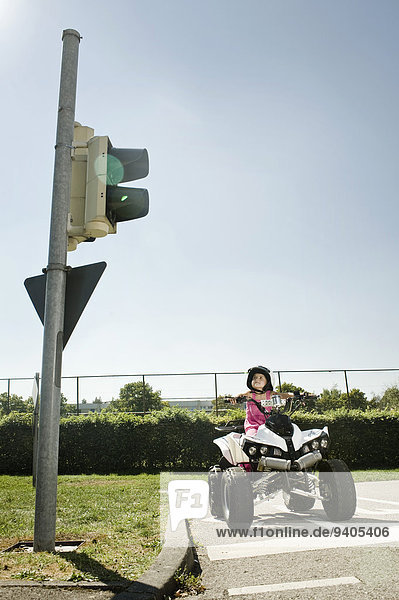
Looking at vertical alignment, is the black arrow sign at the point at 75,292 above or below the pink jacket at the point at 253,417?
above

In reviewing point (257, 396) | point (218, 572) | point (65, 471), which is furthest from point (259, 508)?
point (65, 471)

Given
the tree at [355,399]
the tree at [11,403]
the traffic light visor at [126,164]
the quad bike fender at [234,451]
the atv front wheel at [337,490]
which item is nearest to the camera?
the traffic light visor at [126,164]

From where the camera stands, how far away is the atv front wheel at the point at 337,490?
201 inches

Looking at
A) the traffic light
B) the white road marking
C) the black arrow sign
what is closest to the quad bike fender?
the white road marking

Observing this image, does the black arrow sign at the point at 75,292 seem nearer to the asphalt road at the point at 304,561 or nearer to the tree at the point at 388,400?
the asphalt road at the point at 304,561

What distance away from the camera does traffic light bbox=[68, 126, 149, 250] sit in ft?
13.5

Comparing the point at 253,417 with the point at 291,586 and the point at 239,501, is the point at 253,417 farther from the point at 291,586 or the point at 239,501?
the point at 291,586

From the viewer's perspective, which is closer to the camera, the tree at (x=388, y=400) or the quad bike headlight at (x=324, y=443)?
the quad bike headlight at (x=324, y=443)

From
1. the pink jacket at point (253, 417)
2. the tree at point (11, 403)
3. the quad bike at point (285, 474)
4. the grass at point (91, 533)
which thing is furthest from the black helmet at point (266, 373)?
the tree at point (11, 403)

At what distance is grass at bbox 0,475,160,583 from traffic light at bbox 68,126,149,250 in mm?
2466

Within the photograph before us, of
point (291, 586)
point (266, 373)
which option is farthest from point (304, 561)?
point (266, 373)

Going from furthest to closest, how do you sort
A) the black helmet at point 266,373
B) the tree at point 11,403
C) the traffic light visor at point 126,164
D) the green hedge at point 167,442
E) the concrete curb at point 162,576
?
the tree at point 11,403, the green hedge at point 167,442, the black helmet at point 266,373, the traffic light visor at point 126,164, the concrete curb at point 162,576

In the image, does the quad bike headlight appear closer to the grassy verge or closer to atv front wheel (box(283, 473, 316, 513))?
atv front wheel (box(283, 473, 316, 513))

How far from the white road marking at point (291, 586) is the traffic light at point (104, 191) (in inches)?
111
